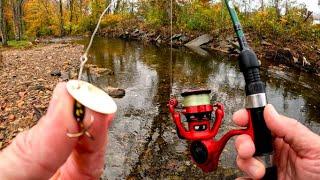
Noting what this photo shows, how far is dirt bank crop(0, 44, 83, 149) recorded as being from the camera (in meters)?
6.45

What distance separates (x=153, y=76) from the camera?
40.9 ft

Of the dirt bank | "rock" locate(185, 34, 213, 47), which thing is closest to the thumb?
the dirt bank

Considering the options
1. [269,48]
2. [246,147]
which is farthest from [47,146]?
[269,48]

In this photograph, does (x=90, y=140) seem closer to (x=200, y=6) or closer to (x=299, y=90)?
(x=299, y=90)

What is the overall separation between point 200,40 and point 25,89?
50.8ft

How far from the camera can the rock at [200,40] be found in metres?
22.9

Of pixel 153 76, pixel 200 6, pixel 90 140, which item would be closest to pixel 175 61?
pixel 153 76

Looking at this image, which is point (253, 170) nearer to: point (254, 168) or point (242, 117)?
point (254, 168)

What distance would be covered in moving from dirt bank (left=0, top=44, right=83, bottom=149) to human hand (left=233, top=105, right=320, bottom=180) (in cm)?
432

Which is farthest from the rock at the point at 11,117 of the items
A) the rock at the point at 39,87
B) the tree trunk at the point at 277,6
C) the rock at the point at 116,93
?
the tree trunk at the point at 277,6

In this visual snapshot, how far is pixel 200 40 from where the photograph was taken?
23.2 meters

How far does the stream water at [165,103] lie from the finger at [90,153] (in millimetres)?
4249

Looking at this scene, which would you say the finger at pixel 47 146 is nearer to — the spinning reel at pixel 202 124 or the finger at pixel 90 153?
the finger at pixel 90 153

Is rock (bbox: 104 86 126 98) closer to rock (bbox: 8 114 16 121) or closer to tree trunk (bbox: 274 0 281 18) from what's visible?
rock (bbox: 8 114 16 121)
